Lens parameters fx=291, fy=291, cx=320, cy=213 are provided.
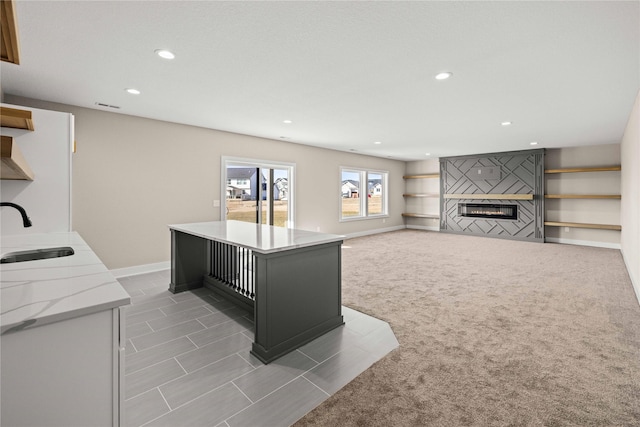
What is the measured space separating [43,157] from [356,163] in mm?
6806

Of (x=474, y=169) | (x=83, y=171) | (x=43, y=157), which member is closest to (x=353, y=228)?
(x=474, y=169)

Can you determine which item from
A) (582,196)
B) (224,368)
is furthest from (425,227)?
(224,368)

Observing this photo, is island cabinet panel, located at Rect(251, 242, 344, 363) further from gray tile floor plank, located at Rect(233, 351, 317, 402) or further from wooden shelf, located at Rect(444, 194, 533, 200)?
wooden shelf, located at Rect(444, 194, 533, 200)

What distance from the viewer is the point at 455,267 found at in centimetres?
493

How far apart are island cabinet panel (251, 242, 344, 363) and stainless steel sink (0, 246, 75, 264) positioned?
123 centimetres

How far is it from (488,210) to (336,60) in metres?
7.61

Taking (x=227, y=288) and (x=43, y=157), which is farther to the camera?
(x=227, y=288)

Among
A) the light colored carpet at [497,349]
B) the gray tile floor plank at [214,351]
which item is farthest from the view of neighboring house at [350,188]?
the gray tile floor plank at [214,351]

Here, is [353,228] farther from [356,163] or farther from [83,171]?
[83,171]

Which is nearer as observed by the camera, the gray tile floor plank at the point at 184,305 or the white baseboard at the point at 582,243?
the gray tile floor plank at the point at 184,305

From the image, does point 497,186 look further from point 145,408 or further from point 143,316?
point 145,408

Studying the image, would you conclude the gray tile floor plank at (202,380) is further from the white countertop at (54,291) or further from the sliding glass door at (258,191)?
the sliding glass door at (258,191)

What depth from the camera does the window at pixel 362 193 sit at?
8.30 metres

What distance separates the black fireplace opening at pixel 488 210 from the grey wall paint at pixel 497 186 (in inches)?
4.0
